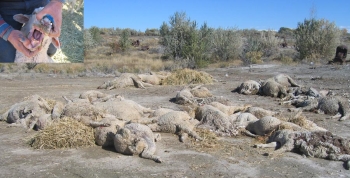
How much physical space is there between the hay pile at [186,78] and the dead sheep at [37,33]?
234 inches

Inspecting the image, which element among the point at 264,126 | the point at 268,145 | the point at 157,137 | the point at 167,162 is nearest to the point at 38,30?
the point at 157,137

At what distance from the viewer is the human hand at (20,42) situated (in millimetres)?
17891

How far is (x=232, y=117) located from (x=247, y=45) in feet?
89.4

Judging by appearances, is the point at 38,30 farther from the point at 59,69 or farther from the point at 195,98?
the point at 195,98

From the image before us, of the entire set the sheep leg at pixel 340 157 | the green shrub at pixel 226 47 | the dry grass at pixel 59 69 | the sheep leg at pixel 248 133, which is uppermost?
the green shrub at pixel 226 47

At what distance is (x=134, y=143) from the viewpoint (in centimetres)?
694

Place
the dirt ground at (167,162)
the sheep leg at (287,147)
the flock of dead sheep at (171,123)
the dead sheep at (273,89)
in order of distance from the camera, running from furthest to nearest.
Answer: the dead sheep at (273,89) → the sheep leg at (287,147) → the flock of dead sheep at (171,123) → the dirt ground at (167,162)

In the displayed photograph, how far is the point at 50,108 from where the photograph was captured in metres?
9.30

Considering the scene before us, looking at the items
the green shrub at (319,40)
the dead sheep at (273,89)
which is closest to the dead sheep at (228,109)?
the dead sheep at (273,89)

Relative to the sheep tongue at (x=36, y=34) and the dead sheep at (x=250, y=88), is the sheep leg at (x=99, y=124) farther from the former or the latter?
the sheep tongue at (x=36, y=34)

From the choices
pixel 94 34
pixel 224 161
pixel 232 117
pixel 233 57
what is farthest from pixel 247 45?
pixel 224 161

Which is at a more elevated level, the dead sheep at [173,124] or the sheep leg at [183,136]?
the dead sheep at [173,124]

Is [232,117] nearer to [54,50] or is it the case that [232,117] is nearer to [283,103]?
[283,103]

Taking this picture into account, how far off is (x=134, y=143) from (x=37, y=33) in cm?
1322
